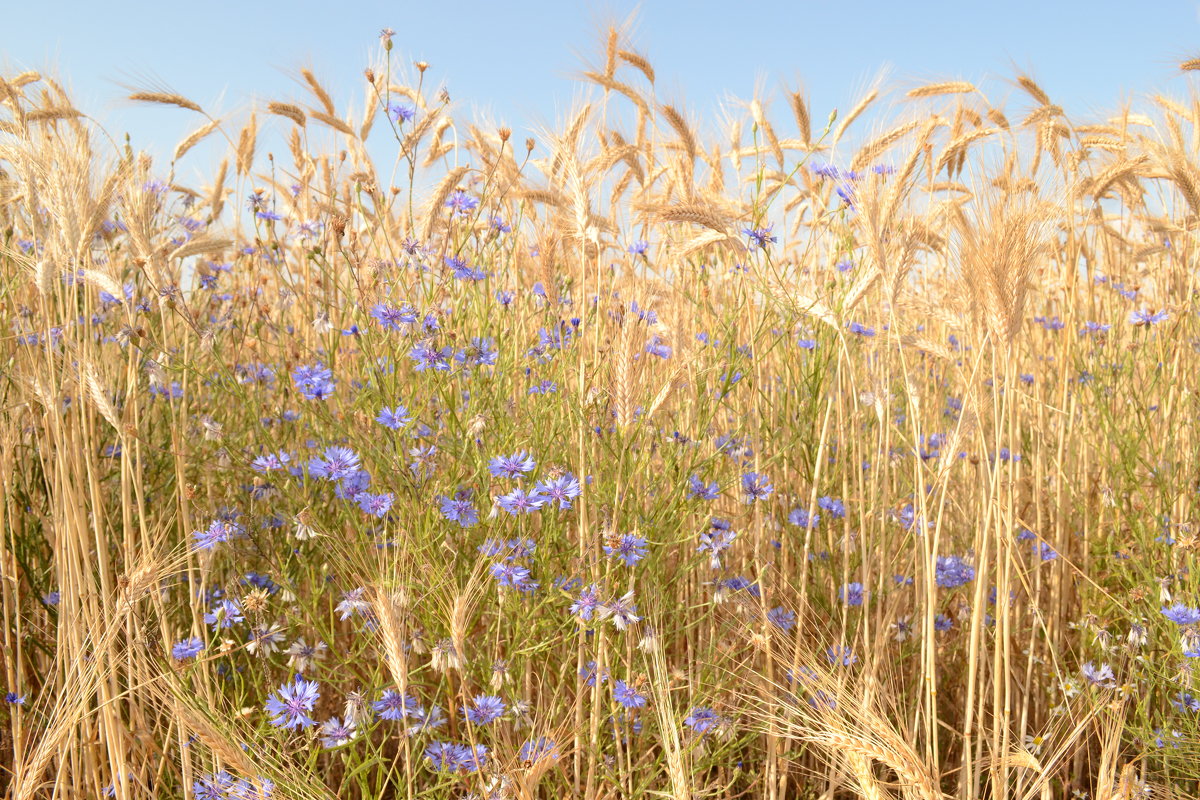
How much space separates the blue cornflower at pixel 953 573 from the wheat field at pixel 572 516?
15 mm

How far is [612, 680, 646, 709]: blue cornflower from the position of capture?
5.86 feet

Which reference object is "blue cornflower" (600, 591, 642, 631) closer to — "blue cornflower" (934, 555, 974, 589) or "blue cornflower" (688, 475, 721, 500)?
"blue cornflower" (688, 475, 721, 500)

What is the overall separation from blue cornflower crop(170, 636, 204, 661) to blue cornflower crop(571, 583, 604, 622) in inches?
30.0

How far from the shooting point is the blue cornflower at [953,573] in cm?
232

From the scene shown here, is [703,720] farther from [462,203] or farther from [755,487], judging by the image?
[462,203]

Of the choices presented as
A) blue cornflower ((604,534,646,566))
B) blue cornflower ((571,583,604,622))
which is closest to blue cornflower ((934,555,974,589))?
blue cornflower ((604,534,646,566))

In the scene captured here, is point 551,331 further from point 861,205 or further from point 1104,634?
point 1104,634

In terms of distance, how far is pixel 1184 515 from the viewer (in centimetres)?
280

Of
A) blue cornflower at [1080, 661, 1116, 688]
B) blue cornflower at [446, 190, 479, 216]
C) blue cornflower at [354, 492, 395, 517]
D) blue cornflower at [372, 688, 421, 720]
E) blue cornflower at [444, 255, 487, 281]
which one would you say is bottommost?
blue cornflower at [1080, 661, 1116, 688]

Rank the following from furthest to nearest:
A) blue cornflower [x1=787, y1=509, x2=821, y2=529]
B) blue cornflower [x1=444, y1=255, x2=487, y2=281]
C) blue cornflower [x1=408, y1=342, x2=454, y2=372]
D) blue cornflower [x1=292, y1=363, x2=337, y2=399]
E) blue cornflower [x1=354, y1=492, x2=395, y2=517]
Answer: blue cornflower [x1=444, y1=255, x2=487, y2=281] → blue cornflower [x1=787, y1=509, x2=821, y2=529] → blue cornflower [x1=408, y1=342, x2=454, y2=372] → blue cornflower [x1=292, y1=363, x2=337, y2=399] → blue cornflower [x1=354, y1=492, x2=395, y2=517]

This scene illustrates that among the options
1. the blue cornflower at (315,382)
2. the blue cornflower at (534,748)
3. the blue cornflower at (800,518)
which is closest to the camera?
the blue cornflower at (534,748)

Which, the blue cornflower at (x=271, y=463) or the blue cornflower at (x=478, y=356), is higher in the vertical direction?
the blue cornflower at (x=478, y=356)

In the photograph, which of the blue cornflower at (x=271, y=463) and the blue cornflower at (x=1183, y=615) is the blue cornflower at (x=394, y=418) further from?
the blue cornflower at (x=1183, y=615)

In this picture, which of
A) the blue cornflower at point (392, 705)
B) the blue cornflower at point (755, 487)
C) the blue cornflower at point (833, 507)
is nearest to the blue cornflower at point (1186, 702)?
the blue cornflower at point (833, 507)
